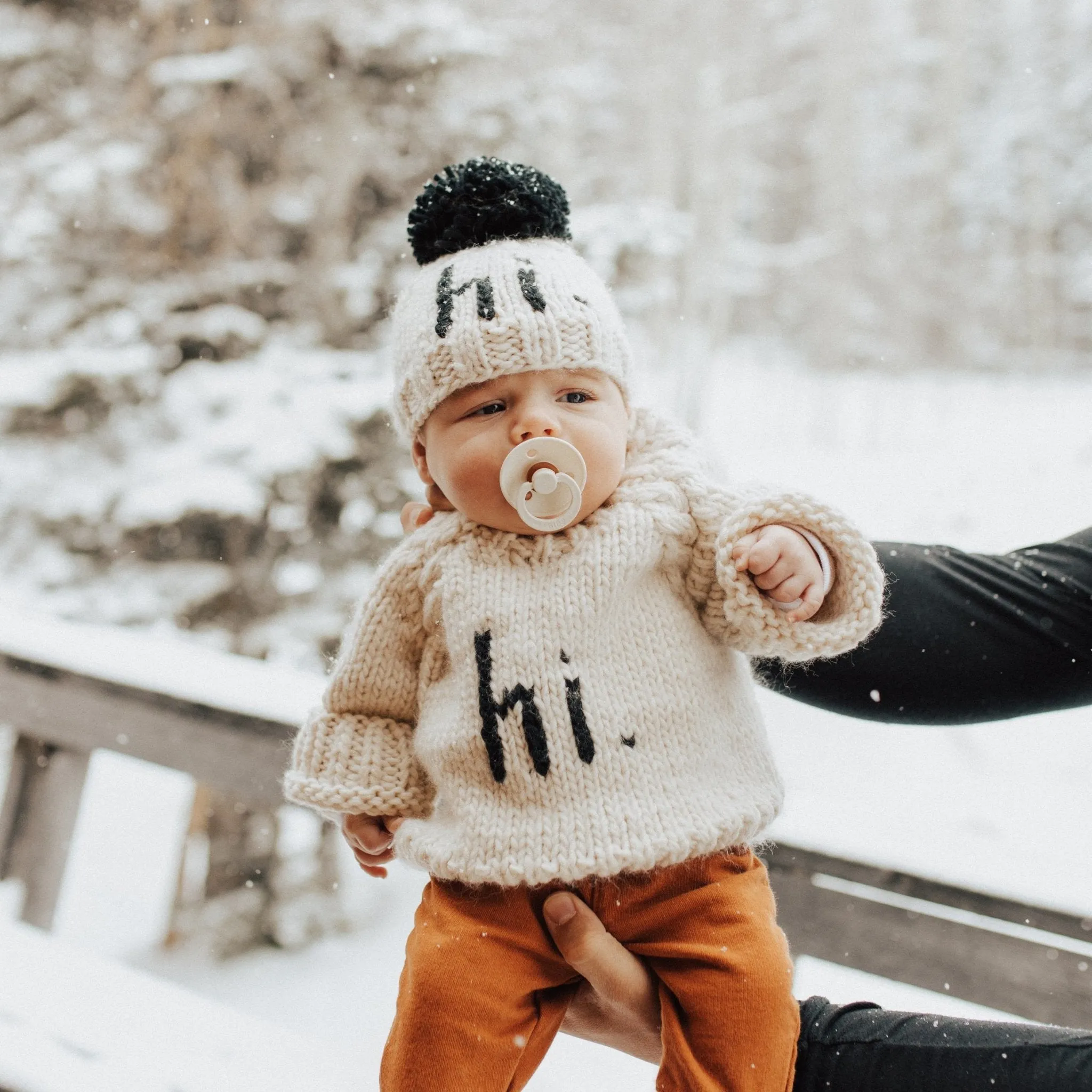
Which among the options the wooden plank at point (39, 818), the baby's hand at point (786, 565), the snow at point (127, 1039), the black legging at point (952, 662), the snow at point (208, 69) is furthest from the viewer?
the snow at point (208, 69)

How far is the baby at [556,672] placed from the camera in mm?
636

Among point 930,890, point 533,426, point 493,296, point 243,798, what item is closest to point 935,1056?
point 930,890

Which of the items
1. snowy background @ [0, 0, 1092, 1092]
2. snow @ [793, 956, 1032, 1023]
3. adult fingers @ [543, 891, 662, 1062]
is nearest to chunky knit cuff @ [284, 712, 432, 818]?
adult fingers @ [543, 891, 662, 1062]

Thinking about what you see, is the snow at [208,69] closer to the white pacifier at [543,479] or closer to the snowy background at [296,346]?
the snowy background at [296,346]

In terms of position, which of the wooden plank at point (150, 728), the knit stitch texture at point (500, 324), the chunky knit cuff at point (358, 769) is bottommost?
the wooden plank at point (150, 728)

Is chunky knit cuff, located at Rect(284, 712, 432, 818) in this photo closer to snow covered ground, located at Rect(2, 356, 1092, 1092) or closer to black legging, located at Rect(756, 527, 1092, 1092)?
black legging, located at Rect(756, 527, 1092, 1092)

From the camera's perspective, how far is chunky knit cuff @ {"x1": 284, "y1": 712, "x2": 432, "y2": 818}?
0.71m

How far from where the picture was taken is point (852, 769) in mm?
2400

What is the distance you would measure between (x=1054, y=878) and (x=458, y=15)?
2.16 meters

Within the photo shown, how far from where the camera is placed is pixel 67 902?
286cm

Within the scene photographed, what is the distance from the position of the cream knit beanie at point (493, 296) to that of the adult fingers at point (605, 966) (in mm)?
403

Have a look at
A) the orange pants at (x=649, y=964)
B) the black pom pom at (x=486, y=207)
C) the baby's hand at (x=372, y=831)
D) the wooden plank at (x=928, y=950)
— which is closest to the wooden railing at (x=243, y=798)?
the wooden plank at (x=928, y=950)

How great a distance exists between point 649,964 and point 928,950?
1.79 feet

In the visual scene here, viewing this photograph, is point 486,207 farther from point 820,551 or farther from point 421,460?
point 820,551
